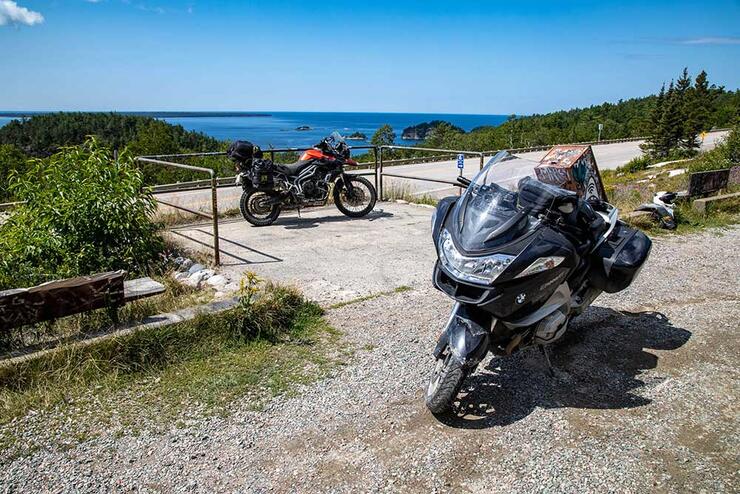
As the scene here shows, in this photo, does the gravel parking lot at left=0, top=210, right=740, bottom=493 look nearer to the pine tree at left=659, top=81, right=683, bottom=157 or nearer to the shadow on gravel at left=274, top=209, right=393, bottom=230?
the shadow on gravel at left=274, top=209, right=393, bottom=230

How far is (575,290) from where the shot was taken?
3975 mm

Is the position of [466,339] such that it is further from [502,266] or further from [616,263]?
[616,263]

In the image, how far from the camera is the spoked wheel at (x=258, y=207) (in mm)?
8734

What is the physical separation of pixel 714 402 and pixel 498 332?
4.95 ft

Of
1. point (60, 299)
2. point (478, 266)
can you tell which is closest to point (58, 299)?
point (60, 299)

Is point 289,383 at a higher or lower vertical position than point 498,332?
lower

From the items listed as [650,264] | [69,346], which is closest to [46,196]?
[69,346]

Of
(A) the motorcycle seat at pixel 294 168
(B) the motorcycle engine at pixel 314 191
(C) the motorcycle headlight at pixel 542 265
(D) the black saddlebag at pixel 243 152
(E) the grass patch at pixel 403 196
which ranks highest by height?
(D) the black saddlebag at pixel 243 152

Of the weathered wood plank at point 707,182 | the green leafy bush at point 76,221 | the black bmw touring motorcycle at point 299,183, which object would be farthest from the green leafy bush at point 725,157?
the green leafy bush at point 76,221

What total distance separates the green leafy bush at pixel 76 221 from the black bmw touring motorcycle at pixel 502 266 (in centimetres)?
335

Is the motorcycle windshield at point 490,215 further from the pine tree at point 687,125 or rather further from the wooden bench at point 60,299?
the pine tree at point 687,125

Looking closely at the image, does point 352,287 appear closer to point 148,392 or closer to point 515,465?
point 148,392

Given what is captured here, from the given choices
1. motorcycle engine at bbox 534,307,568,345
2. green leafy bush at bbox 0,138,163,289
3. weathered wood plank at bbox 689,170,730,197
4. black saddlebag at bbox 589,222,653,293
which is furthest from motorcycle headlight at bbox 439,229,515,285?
weathered wood plank at bbox 689,170,730,197

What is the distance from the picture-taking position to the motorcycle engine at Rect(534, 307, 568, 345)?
358 centimetres
